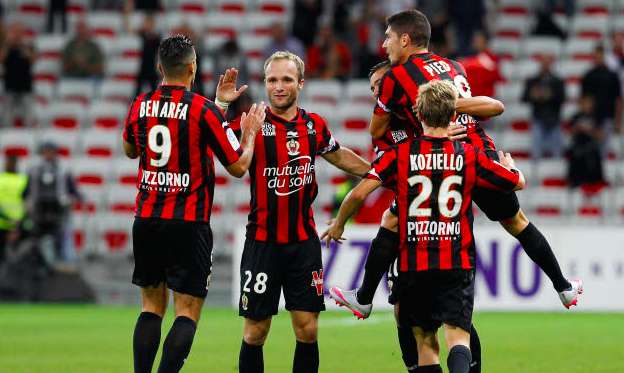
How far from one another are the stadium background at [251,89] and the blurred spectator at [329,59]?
0.07 ft

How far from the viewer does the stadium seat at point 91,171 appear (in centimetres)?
1958

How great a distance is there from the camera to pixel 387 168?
720cm

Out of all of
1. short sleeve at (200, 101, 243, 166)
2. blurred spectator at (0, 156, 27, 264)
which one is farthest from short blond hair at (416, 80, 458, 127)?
blurred spectator at (0, 156, 27, 264)

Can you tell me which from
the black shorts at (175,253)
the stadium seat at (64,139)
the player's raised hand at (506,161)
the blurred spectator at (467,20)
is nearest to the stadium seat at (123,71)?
the stadium seat at (64,139)

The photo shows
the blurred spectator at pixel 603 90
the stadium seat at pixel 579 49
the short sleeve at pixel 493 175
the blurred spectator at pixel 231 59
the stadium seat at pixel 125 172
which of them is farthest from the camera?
the stadium seat at pixel 579 49

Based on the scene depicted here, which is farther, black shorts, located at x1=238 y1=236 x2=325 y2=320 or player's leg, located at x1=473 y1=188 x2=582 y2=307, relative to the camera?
player's leg, located at x1=473 y1=188 x2=582 y2=307

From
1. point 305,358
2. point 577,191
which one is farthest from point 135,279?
point 577,191

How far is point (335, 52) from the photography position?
20.1m

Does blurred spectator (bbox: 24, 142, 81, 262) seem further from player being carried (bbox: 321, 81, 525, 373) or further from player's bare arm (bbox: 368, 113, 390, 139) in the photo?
player being carried (bbox: 321, 81, 525, 373)

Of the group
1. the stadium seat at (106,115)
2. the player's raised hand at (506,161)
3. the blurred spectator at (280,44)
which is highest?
the blurred spectator at (280,44)

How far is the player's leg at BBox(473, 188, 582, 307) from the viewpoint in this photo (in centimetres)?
791

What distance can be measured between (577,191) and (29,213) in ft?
24.0

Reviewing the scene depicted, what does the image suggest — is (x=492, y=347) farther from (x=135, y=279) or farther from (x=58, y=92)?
(x=58, y=92)

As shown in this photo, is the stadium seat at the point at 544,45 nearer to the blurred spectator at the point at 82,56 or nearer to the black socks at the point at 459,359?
the blurred spectator at the point at 82,56
